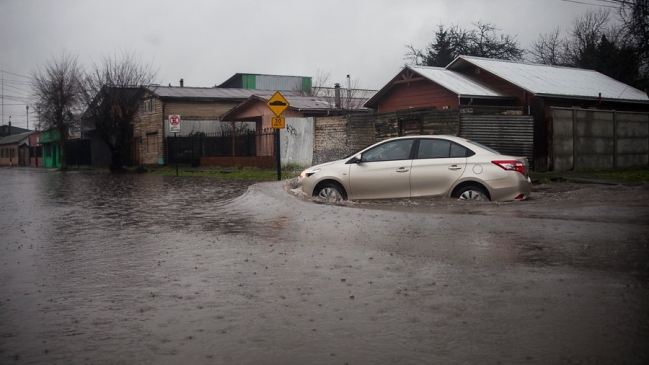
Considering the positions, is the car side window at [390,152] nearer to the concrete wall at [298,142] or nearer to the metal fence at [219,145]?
the concrete wall at [298,142]

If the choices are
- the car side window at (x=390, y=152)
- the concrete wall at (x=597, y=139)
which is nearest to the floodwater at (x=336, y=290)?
the car side window at (x=390, y=152)

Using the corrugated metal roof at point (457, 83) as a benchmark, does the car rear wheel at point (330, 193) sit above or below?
below

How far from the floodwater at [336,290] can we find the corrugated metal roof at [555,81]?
17.4 meters

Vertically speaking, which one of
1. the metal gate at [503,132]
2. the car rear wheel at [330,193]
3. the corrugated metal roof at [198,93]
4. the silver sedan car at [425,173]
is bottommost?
the car rear wheel at [330,193]

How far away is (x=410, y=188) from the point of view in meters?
12.3

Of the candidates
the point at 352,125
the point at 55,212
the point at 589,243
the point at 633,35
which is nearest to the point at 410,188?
the point at 589,243

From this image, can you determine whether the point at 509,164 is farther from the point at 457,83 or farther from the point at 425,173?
the point at 457,83

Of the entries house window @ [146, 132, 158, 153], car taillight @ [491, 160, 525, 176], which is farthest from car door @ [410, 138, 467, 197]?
house window @ [146, 132, 158, 153]

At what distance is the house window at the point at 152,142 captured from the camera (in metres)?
44.9

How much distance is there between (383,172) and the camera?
12500 millimetres

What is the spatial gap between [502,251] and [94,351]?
4.73m

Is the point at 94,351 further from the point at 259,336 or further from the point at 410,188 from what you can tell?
the point at 410,188

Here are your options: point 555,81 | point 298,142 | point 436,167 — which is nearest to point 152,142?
point 298,142

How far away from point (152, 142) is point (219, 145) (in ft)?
34.5
